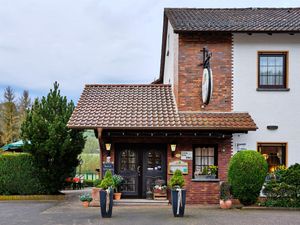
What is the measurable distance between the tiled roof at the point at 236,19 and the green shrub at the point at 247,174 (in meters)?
4.69

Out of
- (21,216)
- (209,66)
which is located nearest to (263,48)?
(209,66)

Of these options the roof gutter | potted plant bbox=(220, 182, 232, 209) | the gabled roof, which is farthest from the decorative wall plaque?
the roof gutter

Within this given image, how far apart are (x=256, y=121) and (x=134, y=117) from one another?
4488 millimetres

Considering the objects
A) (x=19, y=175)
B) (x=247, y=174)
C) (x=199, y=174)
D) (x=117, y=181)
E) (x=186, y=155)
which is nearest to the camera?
(x=247, y=174)

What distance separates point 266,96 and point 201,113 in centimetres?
251

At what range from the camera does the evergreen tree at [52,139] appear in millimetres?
18406

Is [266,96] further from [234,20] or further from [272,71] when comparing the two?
[234,20]

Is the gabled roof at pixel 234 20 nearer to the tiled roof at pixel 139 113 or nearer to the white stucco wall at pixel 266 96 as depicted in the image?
the white stucco wall at pixel 266 96

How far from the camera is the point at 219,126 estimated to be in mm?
15398

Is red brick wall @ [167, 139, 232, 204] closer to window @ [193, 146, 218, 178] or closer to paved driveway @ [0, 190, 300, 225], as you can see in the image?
window @ [193, 146, 218, 178]

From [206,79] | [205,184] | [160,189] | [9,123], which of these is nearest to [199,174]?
[205,184]

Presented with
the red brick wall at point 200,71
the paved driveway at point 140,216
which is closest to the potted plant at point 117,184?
the paved driveway at point 140,216

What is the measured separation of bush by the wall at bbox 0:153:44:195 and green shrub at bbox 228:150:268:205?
888cm

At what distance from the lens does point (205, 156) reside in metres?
16.5
